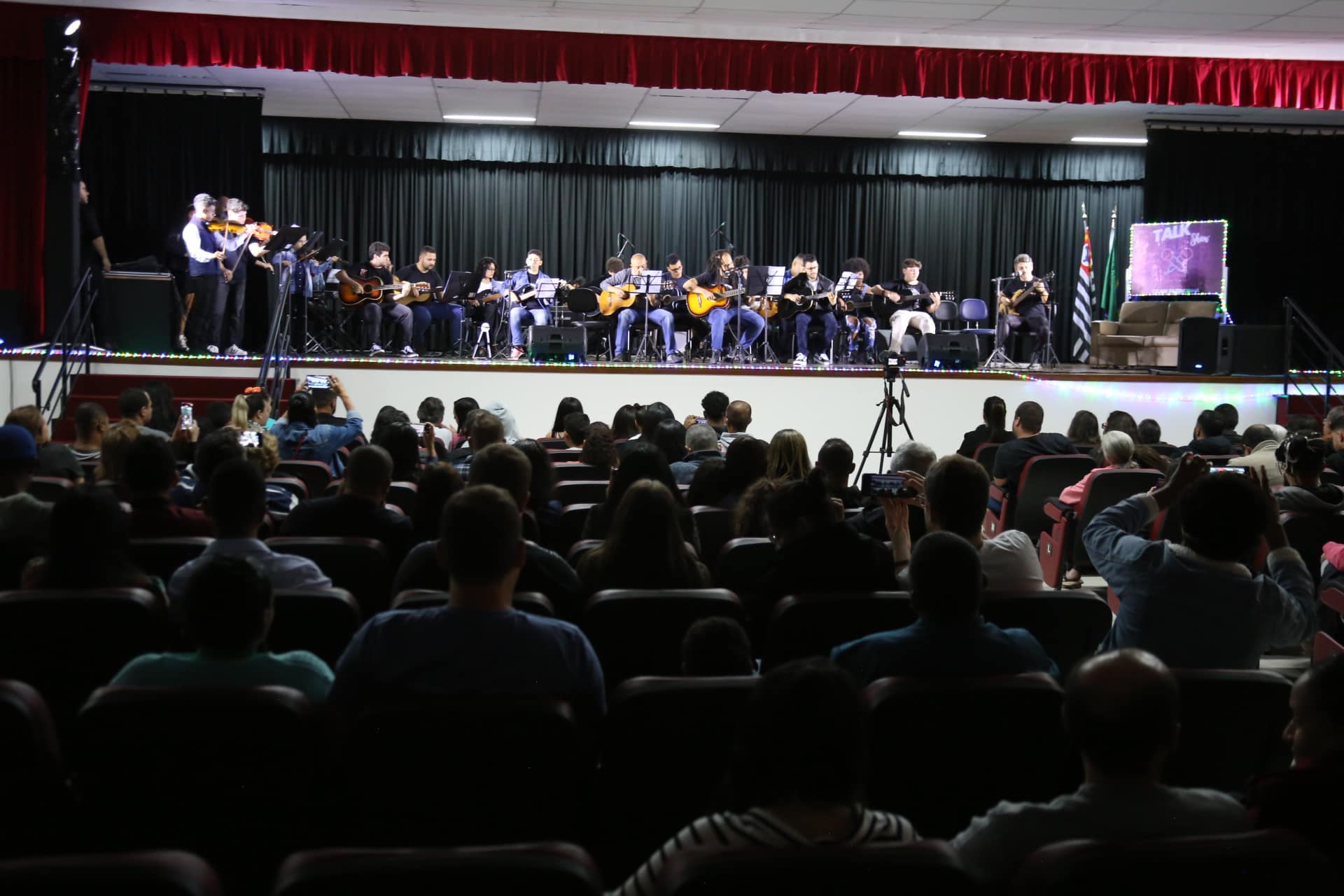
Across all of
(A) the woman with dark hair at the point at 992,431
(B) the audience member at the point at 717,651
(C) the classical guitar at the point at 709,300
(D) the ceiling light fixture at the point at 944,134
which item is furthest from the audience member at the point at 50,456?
(D) the ceiling light fixture at the point at 944,134

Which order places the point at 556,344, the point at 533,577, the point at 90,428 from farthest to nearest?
the point at 556,344 → the point at 90,428 → the point at 533,577

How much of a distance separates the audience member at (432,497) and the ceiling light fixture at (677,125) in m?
10.9

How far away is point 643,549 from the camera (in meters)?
3.23

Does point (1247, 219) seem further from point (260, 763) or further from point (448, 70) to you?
point (260, 763)

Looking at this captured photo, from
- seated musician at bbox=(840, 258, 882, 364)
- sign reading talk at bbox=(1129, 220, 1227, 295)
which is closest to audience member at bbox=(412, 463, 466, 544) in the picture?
seated musician at bbox=(840, 258, 882, 364)

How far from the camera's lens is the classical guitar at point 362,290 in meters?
11.8

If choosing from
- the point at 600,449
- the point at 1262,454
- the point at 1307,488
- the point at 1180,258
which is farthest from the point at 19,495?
the point at 1180,258

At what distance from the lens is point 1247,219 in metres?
13.7

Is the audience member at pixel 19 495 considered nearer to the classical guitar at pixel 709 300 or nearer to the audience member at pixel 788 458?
the audience member at pixel 788 458

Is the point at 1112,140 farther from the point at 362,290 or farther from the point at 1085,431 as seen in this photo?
the point at 362,290

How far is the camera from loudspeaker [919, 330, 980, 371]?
38.3 feet

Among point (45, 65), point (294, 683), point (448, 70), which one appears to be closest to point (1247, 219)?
point (448, 70)

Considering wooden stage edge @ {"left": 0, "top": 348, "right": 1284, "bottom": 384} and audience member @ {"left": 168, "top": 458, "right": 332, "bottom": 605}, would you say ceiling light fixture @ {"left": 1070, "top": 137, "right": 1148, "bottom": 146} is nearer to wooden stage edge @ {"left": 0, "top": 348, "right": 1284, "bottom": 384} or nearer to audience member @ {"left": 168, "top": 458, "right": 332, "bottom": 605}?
wooden stage edge @ {"left": 0, "top": 348, "right": 1284, "bottom": 384}

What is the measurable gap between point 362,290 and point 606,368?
2773mm
